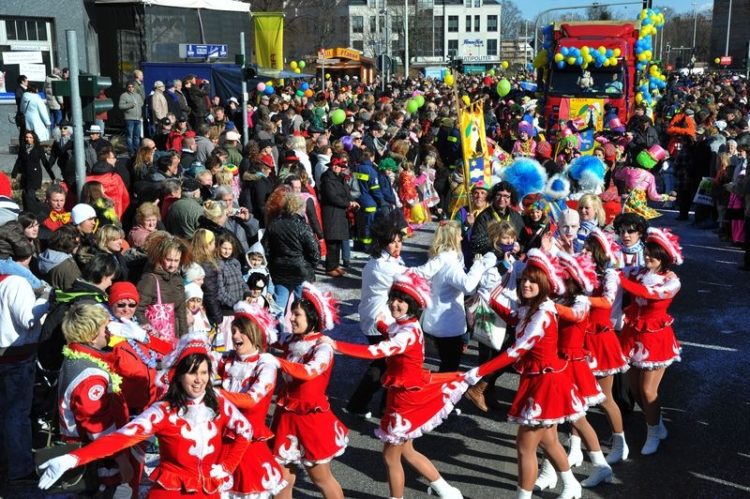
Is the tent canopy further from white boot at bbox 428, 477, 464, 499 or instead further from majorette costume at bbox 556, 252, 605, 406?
white boot at bbox 428, 477, 464, 499

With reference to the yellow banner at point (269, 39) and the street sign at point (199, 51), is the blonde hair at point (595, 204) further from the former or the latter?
the yellow banner at point (269, 39)

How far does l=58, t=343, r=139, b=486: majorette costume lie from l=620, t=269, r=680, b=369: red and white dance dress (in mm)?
3548

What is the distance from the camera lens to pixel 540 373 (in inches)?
212

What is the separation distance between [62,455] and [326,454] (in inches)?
60.2

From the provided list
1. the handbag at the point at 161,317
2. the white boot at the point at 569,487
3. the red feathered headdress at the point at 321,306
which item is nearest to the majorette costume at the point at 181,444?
the red feathered headdress at the point at 321,306

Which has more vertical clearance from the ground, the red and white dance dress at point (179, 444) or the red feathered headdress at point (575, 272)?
the red feathered headdress at point (575, 272)

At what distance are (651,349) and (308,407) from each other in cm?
265

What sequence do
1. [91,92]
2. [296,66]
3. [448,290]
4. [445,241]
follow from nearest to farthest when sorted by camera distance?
1. [448,290]
2. [445,241]
3. [91,92]
4. [296,66]

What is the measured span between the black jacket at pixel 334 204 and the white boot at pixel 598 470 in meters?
5.90

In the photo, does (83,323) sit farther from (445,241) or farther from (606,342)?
(606,342)

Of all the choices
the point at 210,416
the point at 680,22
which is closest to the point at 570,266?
the point at 210,416

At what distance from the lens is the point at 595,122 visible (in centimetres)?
1952

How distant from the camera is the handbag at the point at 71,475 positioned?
13.7 feet

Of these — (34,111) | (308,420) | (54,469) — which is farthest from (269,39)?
(54,469)
